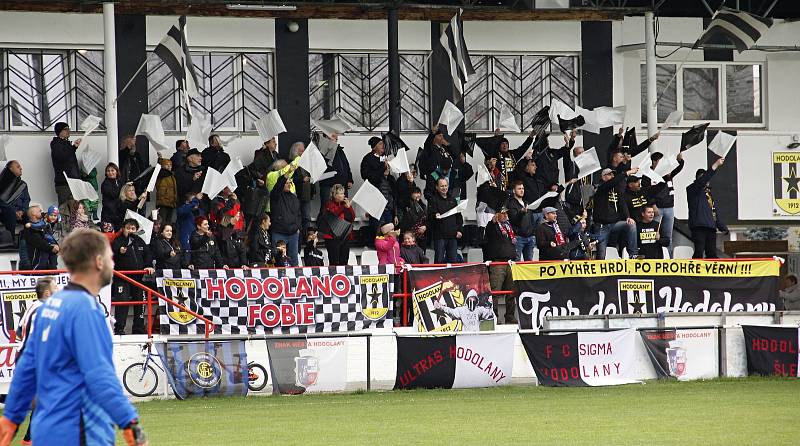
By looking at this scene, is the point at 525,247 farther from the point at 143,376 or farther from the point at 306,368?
the point at 143,376

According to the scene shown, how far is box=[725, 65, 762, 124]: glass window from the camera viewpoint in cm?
2933

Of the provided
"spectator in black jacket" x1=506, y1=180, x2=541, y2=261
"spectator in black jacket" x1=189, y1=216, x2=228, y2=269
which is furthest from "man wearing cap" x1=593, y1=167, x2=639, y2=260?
"spectator in black jacket" x1=189, y1=216, x2=228, y2=269

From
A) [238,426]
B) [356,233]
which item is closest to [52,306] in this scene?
[238,426]

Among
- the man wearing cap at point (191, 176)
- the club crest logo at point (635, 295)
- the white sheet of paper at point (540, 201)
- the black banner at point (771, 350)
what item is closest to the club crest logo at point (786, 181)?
the white sheet of paper at point (540, 201)

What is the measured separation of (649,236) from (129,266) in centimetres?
975

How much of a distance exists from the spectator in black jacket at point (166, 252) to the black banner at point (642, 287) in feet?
18.3

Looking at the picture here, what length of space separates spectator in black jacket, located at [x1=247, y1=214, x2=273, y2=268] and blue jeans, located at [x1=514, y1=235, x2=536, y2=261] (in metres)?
4.62

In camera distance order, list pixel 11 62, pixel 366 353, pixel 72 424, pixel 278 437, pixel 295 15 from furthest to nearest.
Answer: pixel 295 15 → pixel 11 62 → pixel 366 353 → pixel 278 437 → pixel 72 424

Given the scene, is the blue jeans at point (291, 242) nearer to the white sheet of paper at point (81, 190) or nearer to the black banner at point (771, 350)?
the white sheet of paper at point (81, 190)

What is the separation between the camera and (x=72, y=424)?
6055 millimetres

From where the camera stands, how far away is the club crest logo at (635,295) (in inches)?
841

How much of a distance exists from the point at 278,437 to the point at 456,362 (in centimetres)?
579

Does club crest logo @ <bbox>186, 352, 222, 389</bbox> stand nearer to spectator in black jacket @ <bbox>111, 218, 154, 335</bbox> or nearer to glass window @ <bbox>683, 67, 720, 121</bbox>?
spectator in black jacket @ <bbox>111, 218, 154, 335</bbox>

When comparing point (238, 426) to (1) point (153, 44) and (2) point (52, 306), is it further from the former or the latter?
(1) point (153, 44)
